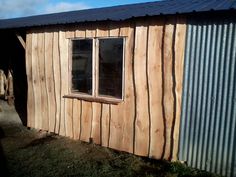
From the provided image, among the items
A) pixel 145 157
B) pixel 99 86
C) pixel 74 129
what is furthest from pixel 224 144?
pixel 74 129

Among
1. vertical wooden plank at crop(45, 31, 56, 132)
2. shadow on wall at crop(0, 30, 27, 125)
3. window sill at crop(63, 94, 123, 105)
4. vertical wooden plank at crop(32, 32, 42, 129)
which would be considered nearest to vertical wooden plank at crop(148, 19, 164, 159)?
window sill at crop(63, 94, 123, 105)

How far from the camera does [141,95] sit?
6766 mm

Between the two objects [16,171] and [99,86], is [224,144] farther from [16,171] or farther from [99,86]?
[16,171]

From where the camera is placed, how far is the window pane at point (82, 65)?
25.2 ft

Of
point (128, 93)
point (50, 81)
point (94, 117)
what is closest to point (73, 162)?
point (94, 117)

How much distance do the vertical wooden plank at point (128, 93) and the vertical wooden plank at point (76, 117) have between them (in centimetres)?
144

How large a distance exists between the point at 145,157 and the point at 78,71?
277 centimetres

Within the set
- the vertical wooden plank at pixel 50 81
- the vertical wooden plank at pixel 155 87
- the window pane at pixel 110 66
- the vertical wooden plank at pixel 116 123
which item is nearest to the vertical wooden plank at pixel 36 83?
the vertical wooden plank at pixel 50 81

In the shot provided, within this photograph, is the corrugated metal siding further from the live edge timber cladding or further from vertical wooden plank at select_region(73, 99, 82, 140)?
vertical wooden plank at select_region(73, 99, 82, 140)

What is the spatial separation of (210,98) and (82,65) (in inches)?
133

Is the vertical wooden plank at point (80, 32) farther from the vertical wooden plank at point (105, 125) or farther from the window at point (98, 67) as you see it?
the vertical wooden plank at point (105, 125)

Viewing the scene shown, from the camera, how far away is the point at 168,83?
6.34m

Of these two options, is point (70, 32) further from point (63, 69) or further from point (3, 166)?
point (3, 166)

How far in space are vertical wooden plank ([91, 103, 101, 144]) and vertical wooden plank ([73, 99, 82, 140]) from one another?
490mm
